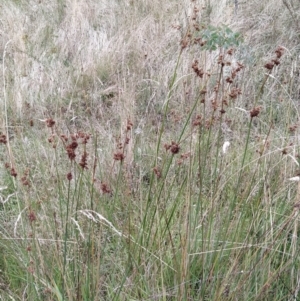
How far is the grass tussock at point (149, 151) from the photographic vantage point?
5.13 feet

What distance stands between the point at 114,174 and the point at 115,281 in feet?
2.49

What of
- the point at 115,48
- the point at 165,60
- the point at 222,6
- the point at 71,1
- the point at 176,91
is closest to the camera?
the point at 176,91

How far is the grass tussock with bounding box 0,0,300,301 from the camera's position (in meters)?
1.56

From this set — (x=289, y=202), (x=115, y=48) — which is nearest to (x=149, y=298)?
(x=289, y=202)

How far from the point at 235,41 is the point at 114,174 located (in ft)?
3.46

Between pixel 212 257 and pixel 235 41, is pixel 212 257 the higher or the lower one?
the lower one

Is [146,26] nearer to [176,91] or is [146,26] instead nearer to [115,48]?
[115,48]

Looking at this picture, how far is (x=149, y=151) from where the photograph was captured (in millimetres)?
2748

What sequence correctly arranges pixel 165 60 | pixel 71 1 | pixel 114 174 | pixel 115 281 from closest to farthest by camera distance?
1. pixel 115 281
2. pixel 114 174
3. pixel 165 60
4. pixel 71 1

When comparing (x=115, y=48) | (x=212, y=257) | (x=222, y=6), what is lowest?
(x=212, y=257)

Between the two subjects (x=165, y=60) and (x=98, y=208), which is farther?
(x=165, y=60)

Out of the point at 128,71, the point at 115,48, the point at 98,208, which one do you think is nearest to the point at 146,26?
the point at 115,48

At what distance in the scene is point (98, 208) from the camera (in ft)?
6.22

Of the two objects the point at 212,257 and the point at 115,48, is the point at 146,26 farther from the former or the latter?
the point at 212,257
